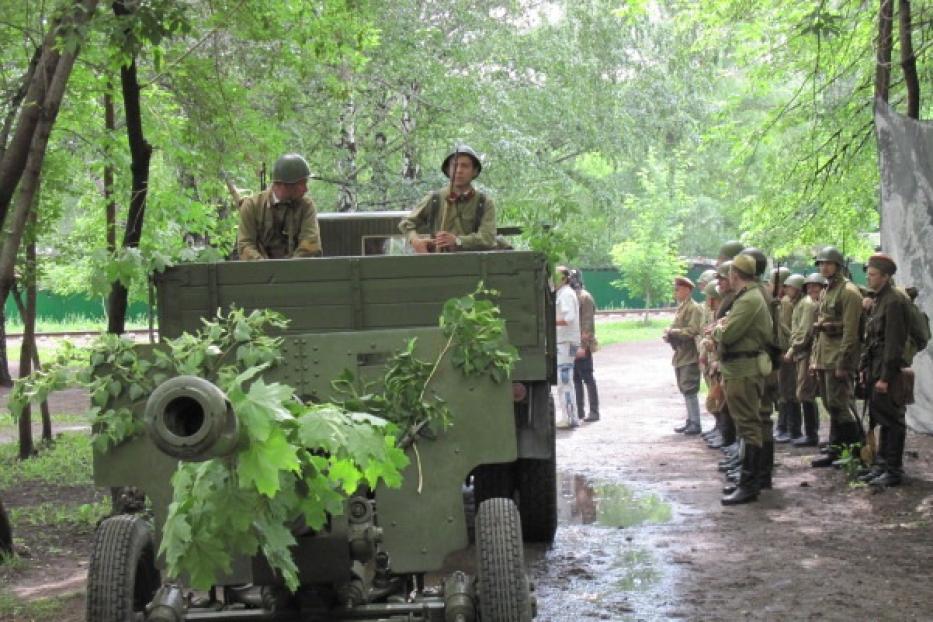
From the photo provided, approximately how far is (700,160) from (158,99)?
34907mm

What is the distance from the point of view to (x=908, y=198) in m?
11.6

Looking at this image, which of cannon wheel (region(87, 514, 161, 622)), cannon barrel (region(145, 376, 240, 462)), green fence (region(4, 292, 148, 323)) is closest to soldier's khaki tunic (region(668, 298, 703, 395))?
cannon wheel (region(87, 514, 161, 622))

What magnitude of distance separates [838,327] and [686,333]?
3.04m

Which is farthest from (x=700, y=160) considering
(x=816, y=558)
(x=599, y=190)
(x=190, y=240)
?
(x=816, y=558)

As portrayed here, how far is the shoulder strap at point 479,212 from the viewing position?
9.04m

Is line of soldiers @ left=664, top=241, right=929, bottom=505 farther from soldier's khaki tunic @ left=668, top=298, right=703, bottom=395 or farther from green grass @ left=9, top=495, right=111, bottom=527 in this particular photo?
green grass @ left=9, top=495, right=111, bottom=527

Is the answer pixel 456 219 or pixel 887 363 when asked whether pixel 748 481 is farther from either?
pixel 456 219

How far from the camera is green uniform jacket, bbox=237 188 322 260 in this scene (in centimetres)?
836

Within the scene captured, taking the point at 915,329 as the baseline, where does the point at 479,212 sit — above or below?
above

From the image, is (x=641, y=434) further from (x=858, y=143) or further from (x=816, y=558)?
(x=816, y=558)

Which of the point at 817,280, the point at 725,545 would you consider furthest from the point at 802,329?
the point at 725,545

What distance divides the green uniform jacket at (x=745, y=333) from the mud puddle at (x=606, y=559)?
1207mm

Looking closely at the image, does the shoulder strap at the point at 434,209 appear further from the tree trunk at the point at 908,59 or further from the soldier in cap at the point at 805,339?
the tree trunk at the point at 908,59

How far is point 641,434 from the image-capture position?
14945mm
